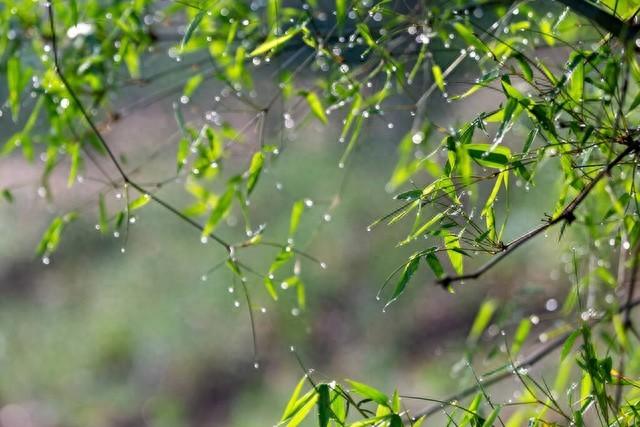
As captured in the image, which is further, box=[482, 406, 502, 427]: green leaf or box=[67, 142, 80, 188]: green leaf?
box=[67, 142, 80, 188]: green leaf

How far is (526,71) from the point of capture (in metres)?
0.92

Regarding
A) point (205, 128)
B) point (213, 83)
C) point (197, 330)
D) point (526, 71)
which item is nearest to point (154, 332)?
point (197, 330)

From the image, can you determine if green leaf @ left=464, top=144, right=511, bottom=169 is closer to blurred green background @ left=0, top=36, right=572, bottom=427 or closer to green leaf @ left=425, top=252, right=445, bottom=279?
green leaf @ left=425, top=252, right=445, bottom=279

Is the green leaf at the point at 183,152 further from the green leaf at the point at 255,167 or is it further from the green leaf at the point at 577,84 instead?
the green leaf at the point at 577,84

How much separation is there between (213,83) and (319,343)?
84.9 inches

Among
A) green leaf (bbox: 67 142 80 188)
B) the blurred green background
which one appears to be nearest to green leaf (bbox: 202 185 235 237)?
green leaf (bbox: 67 142 80 188)

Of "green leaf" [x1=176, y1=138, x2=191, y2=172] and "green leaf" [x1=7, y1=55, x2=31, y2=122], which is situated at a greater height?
"green leaf" [x1=7, y1=55, x2=31, y2=122]

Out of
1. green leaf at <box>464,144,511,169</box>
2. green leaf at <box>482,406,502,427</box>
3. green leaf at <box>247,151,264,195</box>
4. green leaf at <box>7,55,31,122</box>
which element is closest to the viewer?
green leaf at <box>482,406,502,427</box>

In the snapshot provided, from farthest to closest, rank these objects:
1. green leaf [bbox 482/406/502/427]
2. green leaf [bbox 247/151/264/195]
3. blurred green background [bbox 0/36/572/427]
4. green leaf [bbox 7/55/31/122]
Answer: blurred green background [bbox 0/36/572/427]
green leaf [bbox 7/55/31/122]
green leaf [bbox 247/151/264/195]
green leaf [bbox 482/406/502/427]

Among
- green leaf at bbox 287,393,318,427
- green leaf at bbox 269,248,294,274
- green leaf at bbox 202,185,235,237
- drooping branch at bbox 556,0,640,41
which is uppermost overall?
green leaf at bbox 202,185,235,237

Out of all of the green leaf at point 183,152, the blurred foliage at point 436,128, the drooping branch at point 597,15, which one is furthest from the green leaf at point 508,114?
the green leaf at point 183,152

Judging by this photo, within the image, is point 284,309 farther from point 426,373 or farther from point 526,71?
point 526,71

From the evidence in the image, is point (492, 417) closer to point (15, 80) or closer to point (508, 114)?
point (508, 114)

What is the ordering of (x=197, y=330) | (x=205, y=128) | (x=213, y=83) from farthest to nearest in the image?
(x=213, y=83)
(x=197, y=330)
(x=205, y=128)
